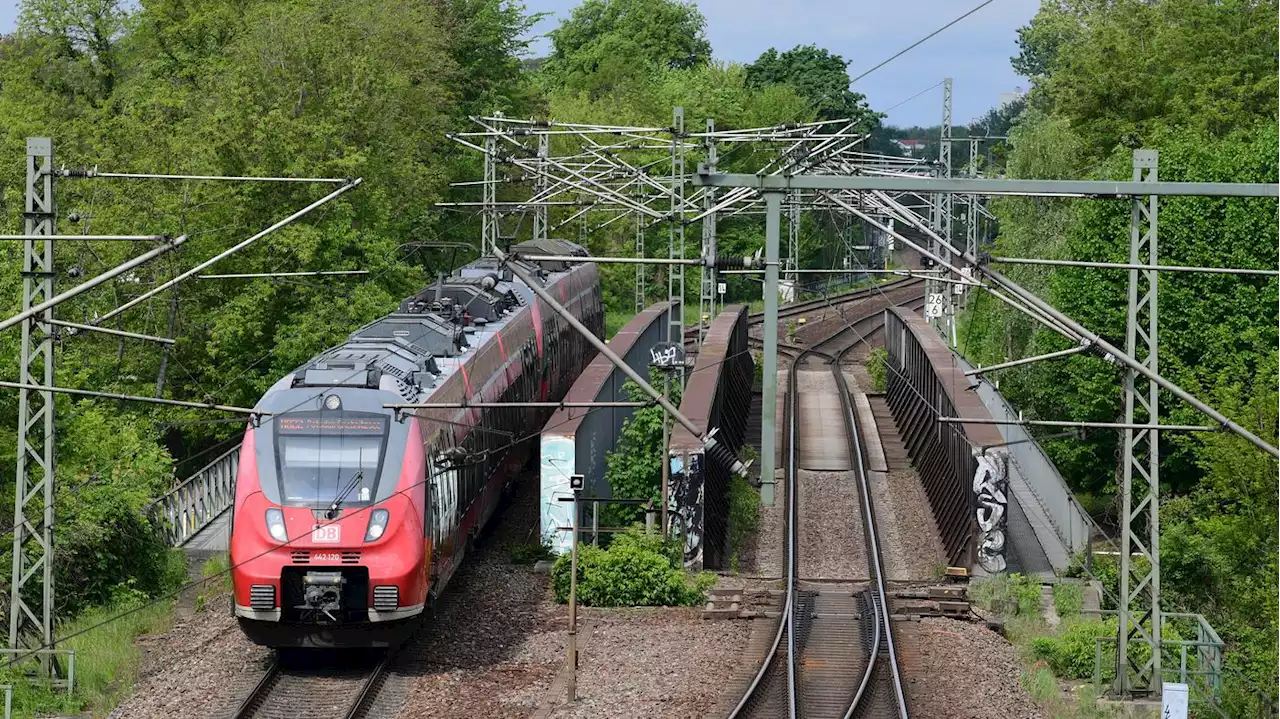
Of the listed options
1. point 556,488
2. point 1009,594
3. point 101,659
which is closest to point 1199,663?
point 1009,594

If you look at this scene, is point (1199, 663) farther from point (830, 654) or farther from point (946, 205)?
point (946, 205)

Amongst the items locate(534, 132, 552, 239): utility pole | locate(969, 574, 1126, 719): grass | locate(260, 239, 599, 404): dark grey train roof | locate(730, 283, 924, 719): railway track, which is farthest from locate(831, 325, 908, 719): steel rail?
locate(534, 132, 552, 239): utility pole

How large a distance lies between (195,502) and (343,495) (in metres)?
10.9

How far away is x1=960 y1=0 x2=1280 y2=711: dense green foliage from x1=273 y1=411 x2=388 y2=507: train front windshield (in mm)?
10214

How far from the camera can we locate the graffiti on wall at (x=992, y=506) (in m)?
24.4

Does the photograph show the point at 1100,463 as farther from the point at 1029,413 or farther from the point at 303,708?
the point at 303,708

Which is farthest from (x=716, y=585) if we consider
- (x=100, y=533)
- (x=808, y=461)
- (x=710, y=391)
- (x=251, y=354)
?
(x=251, y=354)

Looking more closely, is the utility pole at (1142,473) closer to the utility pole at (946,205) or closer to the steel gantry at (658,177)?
the steel gantry at (658,177)

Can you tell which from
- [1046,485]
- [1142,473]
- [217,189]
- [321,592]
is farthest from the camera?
[217,189]

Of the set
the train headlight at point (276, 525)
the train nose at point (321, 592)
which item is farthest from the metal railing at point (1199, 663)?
the train headlight at point (276, 525)

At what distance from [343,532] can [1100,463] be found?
75.4 feet

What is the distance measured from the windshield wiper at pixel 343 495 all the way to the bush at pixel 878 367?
29.6 meters

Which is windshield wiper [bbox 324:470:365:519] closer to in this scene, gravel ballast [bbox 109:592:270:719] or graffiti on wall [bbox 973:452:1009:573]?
gravel ballast [bbox 109:592:270:719]

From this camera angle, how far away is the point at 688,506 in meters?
23.6
